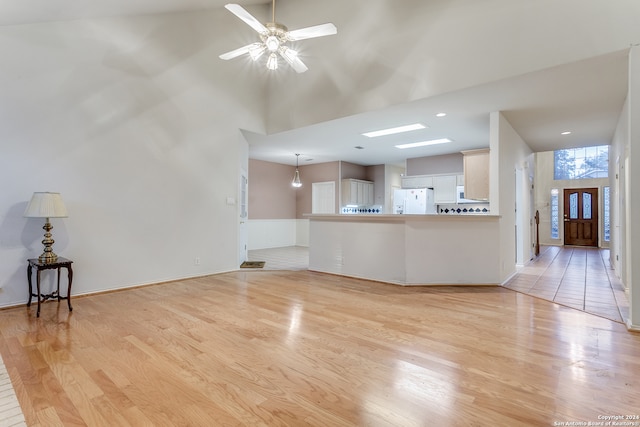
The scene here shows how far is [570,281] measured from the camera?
5156 mm

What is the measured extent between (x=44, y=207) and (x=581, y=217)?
13.6 meters

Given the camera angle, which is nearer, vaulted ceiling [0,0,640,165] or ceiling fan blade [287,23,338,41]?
ceiling fan blade [287,23,338,41]

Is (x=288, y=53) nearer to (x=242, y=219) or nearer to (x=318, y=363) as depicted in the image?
(x=318, y=363)

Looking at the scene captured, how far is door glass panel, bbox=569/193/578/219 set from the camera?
1080 centimetres

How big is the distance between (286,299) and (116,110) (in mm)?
3524

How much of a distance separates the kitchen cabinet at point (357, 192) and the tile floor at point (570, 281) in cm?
238

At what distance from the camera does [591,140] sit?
6664 mm

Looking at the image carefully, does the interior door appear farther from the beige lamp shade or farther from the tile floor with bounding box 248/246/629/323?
the beige lamp shade

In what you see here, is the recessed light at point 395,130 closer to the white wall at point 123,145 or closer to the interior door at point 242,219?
the white wall at point 123,145

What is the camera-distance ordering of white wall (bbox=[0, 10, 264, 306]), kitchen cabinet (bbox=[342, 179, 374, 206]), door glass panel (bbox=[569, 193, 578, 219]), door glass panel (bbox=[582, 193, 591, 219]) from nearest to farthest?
white wall (bbox=[0, 10, 264, 306]) → kitchen cabinet (bbox=[342, 179, 374, 206]) → door glass panel (bbox=[582, 193, 591, 219]) → door glass panel (bbox=[569, 193, 578, 219])

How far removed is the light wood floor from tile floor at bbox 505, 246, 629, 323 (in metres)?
0.40

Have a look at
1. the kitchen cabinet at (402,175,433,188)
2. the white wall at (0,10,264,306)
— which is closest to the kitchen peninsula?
the white wall at (0,10,264,306)

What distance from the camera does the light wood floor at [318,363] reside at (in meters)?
1.80

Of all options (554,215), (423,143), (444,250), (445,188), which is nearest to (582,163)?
(554,215)
